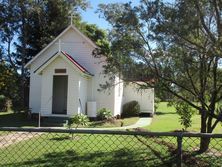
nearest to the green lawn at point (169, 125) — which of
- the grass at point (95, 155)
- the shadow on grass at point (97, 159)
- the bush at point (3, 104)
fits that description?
the grass at point (95, 155)

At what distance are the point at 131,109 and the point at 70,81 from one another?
777cm

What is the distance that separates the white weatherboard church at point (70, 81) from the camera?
80.9ft

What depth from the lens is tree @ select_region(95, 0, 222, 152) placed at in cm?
999

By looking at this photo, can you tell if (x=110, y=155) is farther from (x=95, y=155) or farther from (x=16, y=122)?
(x=16, y=122)

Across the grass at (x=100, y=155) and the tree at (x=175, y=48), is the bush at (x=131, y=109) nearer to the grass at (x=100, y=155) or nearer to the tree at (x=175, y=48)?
the grass at (x=100, y=155)

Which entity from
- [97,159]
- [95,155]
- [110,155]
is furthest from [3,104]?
[97,159]

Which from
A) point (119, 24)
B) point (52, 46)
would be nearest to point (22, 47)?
point (52, 46)

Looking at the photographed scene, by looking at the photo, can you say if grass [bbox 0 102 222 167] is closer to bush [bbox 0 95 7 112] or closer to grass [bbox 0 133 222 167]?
grass [bbox 0 133 222 167]

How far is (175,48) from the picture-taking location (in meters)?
10.7

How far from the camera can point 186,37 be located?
10094 millimetres

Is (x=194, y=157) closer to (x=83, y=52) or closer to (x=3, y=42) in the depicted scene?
(x=83, y=52)

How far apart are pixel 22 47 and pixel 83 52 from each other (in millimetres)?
12934

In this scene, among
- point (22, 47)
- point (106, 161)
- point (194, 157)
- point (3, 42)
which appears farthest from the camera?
point (3, 42)

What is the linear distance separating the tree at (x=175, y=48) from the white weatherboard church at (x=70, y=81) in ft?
39.4
